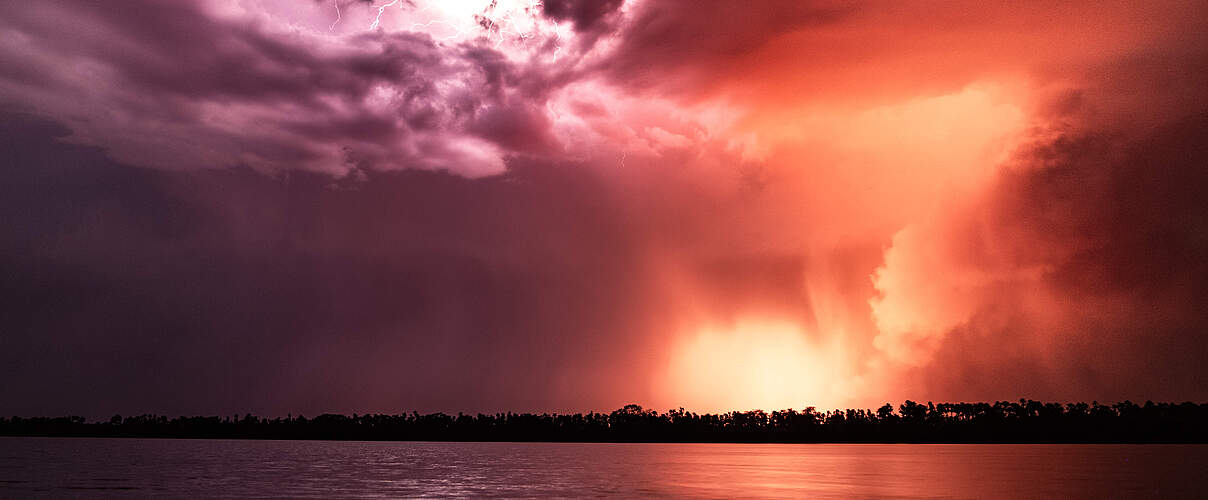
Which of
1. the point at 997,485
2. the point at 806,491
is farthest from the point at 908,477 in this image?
the point at 806,491

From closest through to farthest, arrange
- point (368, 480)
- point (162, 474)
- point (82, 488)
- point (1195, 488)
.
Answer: point (82, 488) → point (1195, 488) → point (368, 480) → point (162, 474)

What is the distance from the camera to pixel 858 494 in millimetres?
78750

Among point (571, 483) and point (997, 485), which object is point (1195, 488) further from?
point (571, 483)

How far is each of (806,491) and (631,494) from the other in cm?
1918

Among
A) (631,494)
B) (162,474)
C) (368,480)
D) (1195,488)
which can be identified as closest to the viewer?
(631,494)

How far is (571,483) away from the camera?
90688mm

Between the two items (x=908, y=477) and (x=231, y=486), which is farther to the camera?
(x=908, y=477)

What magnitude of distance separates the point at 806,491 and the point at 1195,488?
127 ft

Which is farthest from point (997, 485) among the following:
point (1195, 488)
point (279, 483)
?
point (279, 483)

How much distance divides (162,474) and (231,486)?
1234 inches

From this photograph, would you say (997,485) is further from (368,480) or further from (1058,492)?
(368,480)

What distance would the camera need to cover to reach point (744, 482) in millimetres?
98062

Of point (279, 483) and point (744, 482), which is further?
point (744, 482)

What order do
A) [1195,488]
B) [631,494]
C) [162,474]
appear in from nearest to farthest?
[631,494] → [1195,488] → [162,474]
